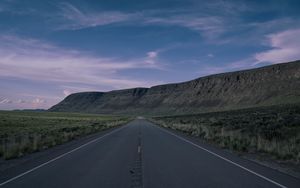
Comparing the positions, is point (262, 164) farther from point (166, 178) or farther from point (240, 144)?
point (240, 144)

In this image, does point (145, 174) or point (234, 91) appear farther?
point (234, 91)

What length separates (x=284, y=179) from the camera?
903cm

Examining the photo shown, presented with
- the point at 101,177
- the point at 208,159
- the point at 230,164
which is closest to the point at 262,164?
the point at 230,164

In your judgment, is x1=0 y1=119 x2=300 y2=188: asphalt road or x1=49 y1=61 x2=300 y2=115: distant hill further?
x1=49 y1=61 x2=300 y2=115: distant hill

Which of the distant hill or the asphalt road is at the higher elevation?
the distant hill

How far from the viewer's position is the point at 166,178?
30.0 ft

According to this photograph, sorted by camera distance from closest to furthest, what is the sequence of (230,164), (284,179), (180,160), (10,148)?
1. (284,179)
2. (230,164)
3. (180,160)
4. (10,148)

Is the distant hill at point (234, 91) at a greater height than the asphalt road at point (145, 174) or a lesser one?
greater

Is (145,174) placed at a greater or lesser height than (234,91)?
lesser

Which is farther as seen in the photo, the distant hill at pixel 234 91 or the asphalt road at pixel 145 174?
the distant hill at pixel 234 91

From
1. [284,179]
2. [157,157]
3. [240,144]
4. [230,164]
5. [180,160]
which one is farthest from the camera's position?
[240,144]

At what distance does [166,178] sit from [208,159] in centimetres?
445

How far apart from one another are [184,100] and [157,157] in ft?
500

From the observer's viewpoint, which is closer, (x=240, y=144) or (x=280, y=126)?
(x=240, y=144)
